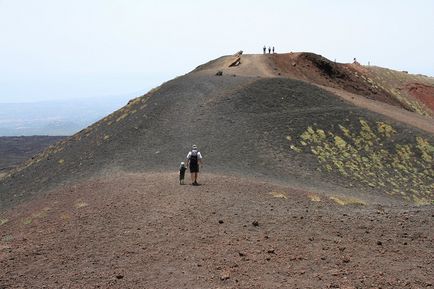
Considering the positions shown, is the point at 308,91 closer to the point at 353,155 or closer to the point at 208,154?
the point at 353,155

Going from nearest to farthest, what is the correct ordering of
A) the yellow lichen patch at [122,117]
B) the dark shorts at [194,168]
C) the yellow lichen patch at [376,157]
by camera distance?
1. the dark shorts at [194,168]
2. the yellow lichen patch at [376,157]
3. the yellow lichen patch at [122,117]

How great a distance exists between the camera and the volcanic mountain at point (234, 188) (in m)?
13.8

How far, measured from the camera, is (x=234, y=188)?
2225 centimetres

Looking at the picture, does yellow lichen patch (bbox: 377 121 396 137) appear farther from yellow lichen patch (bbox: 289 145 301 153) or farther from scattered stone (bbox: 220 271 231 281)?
scattered stone (bbox: 220 271 231 281)

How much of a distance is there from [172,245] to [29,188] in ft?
71.2

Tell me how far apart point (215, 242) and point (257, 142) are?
1816 centimetres

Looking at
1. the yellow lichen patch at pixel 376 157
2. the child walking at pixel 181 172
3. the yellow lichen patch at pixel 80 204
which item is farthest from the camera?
the yellow lichen patch at pixel 376 157

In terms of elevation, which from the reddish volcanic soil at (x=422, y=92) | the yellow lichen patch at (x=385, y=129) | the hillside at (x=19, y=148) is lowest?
the hillside at (x=19, y=148)

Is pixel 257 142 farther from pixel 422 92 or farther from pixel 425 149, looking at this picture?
pixel 422 92

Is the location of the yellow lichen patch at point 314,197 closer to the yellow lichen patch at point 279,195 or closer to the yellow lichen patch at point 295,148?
the yellow lichen patch at point 279,195

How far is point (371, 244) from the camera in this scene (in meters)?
14.4

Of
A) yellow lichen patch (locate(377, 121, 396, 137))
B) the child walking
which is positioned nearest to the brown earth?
the child walking

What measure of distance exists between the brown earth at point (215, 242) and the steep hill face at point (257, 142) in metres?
7.20

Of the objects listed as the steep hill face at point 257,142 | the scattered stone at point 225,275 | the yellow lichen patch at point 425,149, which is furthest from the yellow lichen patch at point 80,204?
the yellow lichen patch at point 425,149
